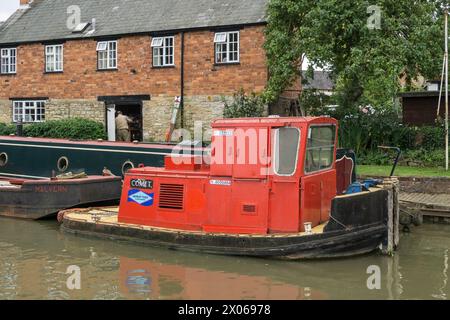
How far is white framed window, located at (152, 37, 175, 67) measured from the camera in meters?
22.8

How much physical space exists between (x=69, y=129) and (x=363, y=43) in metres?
12.0

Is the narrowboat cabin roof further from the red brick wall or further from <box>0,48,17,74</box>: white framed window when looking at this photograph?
<box>0,48,17,74</box>: white framed window

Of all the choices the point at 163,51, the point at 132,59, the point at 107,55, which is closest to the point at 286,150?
the point at 163,51

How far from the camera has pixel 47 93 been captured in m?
25.7

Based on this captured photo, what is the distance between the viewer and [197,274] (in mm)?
8617

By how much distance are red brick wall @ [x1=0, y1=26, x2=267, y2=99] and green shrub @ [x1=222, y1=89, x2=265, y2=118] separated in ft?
1.46

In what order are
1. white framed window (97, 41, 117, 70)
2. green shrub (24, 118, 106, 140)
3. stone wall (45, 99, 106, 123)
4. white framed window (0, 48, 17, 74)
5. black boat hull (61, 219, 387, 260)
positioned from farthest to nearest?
white framed window (0, 48, 17, 74) < stone wall (45, 99, 106, 123) < white framed window (97, 41, 117, 70) < green shrub (24, 118, 106, 140) < black boat hull (61, 219, 387, 260)

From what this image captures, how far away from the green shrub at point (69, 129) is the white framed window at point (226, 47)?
571 cm

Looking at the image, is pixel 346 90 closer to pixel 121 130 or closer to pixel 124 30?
pixel 121 130

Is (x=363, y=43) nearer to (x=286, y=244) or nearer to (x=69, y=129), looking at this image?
(x=286, y=244)

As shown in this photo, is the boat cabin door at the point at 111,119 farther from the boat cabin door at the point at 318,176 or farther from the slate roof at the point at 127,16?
the boat cabin door at the point at 318,176

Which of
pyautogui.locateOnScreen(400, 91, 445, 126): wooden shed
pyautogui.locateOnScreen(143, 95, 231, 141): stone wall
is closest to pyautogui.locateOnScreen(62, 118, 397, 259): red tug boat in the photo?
pyautogui.locateOnScreen(400, 91, 445, 126): wooden shed

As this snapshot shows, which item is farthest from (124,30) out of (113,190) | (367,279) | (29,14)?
(367,279)

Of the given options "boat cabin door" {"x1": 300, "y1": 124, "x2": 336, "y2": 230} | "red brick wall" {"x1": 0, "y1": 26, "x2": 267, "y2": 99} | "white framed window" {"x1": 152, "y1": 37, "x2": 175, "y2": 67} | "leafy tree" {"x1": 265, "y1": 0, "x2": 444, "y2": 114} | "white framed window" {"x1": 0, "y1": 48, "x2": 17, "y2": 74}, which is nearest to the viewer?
"boat cabin door" {"x1": 300, "y1": 124, "x2": 336, "y2": 230}
